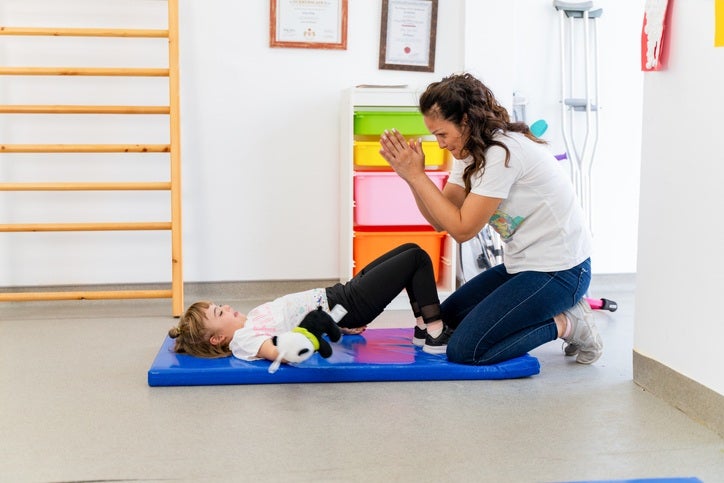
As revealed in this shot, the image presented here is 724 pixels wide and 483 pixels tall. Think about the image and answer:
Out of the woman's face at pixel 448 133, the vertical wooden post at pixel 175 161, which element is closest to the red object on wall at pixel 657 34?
the woman's face at pixel 448 133

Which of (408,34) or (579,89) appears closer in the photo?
(408,34)

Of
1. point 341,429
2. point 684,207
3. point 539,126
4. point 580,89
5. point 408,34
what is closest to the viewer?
point 341,429

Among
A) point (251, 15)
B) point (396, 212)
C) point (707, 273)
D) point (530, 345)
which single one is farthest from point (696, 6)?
point (251, 15)

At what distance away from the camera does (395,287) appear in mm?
2902

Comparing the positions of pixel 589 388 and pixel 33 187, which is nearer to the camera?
pixel 589 388

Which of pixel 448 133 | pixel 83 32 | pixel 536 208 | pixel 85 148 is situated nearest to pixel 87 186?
pixel 85 148

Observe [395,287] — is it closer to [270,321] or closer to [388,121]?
[270,321]

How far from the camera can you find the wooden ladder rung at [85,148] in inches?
149

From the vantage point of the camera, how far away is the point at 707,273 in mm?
2258

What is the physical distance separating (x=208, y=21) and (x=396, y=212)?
133 cm

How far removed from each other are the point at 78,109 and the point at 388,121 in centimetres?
143

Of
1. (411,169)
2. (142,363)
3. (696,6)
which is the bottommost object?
(142,363)

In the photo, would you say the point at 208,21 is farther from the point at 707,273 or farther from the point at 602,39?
the point at 707,273

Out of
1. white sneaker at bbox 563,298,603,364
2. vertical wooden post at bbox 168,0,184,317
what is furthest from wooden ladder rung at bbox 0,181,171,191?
white sneaker at bbox 563,298,603,364
